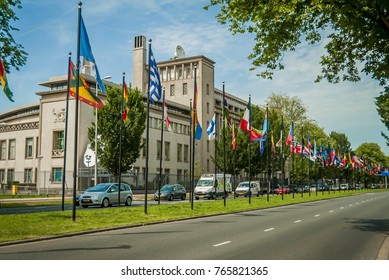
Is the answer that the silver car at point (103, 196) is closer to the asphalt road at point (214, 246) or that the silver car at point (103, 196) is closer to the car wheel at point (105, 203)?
the car wheel at point (105, 203)

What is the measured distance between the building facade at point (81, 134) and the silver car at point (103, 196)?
9.30 meters

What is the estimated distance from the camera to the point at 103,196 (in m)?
29.0

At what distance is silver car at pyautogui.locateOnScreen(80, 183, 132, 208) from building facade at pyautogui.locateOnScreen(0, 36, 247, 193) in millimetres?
9297

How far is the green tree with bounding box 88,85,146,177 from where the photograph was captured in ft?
144

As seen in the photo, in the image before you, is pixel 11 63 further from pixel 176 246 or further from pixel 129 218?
pixel 176 246

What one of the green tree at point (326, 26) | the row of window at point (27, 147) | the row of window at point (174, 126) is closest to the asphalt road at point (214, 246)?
the green tree at point (326, 26)

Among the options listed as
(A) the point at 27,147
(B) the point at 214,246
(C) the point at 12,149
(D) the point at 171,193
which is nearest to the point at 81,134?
(A) the point at 27,147

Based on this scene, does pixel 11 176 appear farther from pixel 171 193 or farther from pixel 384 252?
pixel 384 252

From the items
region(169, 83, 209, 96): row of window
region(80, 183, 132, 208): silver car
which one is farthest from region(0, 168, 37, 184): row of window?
region(169, 83, 209, 96): row of window

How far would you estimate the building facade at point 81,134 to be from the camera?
2041 inches

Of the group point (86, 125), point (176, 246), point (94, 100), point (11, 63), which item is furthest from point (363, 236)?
point (86, 125)

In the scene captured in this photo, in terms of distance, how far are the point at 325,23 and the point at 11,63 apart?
18368 mm

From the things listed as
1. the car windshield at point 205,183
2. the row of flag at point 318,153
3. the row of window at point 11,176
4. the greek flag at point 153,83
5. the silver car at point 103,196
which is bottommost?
the silver car at point 103,196

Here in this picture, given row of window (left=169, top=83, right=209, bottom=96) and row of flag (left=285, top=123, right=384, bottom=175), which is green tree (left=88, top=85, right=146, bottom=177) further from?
row of window (left=169, top=83, right=209, bottom=96)
